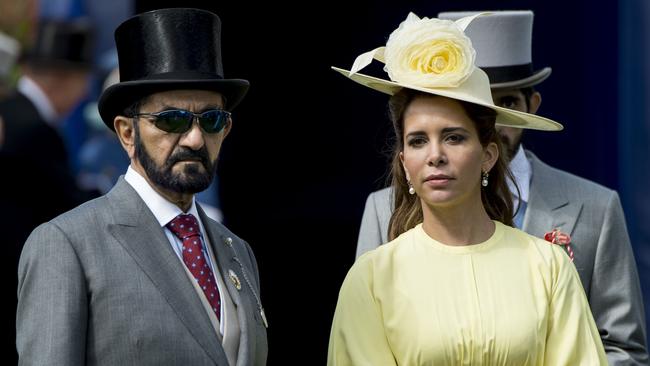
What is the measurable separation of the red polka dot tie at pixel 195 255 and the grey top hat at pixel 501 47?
1416mm

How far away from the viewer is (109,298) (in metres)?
3.55

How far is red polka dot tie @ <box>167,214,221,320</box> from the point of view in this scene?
3.77 meters

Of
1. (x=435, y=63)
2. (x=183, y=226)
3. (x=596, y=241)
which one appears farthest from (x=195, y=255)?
(x=596, y=241)

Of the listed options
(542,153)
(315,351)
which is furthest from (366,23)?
(315,351)

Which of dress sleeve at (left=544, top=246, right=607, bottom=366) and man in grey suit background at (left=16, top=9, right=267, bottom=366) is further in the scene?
dress sleeve at (left=544, top=246, right=607, bottom=366)

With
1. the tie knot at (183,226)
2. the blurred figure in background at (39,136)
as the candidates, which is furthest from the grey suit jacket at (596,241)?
the blurred figure in background at (39,136)

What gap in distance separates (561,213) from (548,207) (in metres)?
0.05

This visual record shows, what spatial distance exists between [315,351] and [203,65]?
133 inches

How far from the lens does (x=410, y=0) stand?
7.02 meters

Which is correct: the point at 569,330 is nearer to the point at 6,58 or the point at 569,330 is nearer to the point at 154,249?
the point at 154,249

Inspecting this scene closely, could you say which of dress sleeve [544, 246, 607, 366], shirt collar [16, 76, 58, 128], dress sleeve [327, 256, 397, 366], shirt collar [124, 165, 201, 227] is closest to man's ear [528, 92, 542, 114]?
dress sleeve [544, 246, 607, 366]

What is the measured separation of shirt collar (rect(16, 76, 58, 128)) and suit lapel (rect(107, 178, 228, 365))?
2.97 m

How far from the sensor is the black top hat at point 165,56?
3.83 m

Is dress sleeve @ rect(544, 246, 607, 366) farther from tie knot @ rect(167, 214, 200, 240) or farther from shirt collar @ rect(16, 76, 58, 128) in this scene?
shirt collar @ rect(16, 76, 58, 128)
